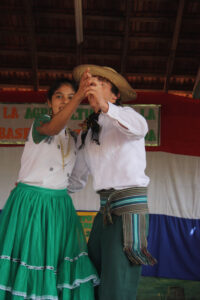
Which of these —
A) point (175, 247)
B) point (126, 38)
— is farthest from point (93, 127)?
point (175, 247)

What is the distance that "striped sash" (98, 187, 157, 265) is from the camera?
5.69 feet

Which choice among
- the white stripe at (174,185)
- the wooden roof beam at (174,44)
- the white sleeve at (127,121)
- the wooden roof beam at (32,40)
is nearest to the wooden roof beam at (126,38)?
the wooden roof beam at (174,44)

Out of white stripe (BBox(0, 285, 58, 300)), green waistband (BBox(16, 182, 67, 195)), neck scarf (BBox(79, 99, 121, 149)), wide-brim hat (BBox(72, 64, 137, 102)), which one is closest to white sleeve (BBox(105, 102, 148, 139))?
neck scarf (BBox(79, 99, 121, 149))

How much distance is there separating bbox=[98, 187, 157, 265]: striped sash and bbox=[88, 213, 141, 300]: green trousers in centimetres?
4

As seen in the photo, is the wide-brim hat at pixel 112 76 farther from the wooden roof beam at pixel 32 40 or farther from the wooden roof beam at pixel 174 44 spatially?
the wooden roof beam at pixel 174 44

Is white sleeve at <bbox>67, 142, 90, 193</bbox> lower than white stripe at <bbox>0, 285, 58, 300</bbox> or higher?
higher

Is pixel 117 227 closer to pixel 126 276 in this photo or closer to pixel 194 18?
pixel 126 276

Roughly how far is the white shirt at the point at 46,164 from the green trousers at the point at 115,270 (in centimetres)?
42

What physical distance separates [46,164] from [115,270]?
71 centimetres

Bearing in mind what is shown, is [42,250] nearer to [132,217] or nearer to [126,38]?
[132,217]

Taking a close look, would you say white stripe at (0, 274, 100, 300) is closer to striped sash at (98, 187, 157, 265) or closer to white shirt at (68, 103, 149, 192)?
striped sash at (98, 187, 157, 265)

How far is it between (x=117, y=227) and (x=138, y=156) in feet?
1.37

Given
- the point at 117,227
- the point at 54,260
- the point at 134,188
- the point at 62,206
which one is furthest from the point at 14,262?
the point at 134,188

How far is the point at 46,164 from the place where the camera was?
6.32 ft
